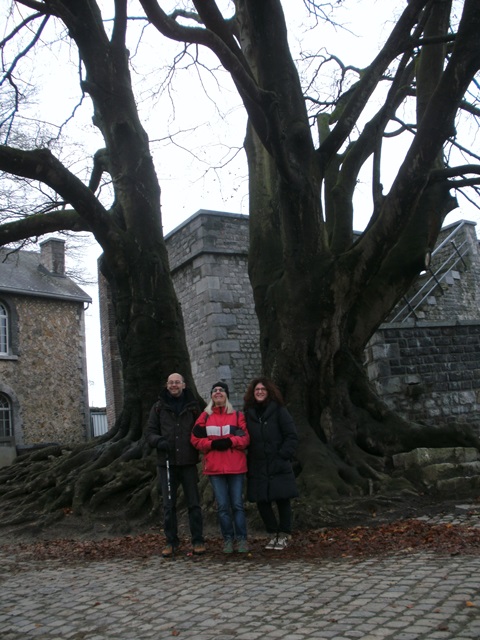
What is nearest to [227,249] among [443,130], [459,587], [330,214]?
[330,214]

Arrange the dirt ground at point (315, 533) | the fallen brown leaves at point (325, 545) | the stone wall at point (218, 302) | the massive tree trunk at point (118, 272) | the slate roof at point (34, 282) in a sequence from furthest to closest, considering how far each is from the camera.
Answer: the slate roof at point (34, 282) → the stone wall at point (218, 302) → the massive tree trunk at point (118, 272) → the dirt ground at point (315, 533) → the fallen brown leaves at point (325, 545)

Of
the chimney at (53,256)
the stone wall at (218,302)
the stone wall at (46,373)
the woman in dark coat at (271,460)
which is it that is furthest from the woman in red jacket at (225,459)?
the chimney at (53,256)

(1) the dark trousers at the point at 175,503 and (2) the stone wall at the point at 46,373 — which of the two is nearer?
(1) the dark trousers at the point at 175,503

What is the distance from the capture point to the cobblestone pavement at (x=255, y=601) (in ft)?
13.4

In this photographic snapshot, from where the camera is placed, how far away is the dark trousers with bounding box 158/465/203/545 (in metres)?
6.95

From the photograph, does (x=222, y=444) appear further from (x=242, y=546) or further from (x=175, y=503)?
(x=242, y=546)

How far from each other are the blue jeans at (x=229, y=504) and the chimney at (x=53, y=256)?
2910 centimetres

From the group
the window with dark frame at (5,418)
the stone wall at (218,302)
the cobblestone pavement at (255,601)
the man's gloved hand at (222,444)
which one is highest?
the stone wall at (218,302)

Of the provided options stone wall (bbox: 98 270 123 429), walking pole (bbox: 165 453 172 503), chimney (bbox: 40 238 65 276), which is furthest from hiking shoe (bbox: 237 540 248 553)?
chimney (bbox: 40 238 65 276)

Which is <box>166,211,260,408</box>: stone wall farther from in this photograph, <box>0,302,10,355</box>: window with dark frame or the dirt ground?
<box>0,302,10,355</box>: window with dark frame

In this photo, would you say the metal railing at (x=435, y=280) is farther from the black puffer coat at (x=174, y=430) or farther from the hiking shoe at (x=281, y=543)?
the hiking shoe at (x=281, y=543)

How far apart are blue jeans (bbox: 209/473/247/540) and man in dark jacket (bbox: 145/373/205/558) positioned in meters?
0.28

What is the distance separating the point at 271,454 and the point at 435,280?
41.1 ft

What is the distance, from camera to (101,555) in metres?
7.44
